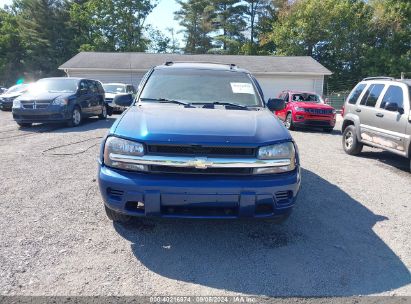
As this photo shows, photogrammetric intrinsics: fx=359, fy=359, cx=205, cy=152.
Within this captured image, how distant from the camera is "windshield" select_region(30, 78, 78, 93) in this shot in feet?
39.2

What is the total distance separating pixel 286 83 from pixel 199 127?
2421 centimetres

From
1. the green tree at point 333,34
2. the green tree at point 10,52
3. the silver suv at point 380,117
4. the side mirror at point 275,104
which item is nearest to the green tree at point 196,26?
the green tree at point 333,34

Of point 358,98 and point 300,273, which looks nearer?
point 300,273

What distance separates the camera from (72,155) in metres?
7.53

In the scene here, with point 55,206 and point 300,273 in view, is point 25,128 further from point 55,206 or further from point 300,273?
point 300,273

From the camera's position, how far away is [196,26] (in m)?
47.6

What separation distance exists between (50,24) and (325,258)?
5512 cm

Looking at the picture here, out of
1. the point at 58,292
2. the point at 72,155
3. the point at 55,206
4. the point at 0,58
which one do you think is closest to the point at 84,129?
the point at 72,155

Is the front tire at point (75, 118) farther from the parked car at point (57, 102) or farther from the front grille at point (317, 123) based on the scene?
the front grille at point (317, 123)

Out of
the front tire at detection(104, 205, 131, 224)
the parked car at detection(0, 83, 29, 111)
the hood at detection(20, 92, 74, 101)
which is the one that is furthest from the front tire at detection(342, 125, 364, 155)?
the parked car at detection(0, 83, 29, 111)

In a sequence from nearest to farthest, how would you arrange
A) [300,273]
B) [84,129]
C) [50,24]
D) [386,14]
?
[300,273] < [84,129] < [386,14] < [50,24]

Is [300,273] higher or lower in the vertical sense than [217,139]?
lower

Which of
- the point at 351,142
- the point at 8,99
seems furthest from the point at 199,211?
the point at 8,99

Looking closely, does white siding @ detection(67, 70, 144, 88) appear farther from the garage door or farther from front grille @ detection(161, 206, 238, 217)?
front grille @ detection(161, 206, 238, 217)
